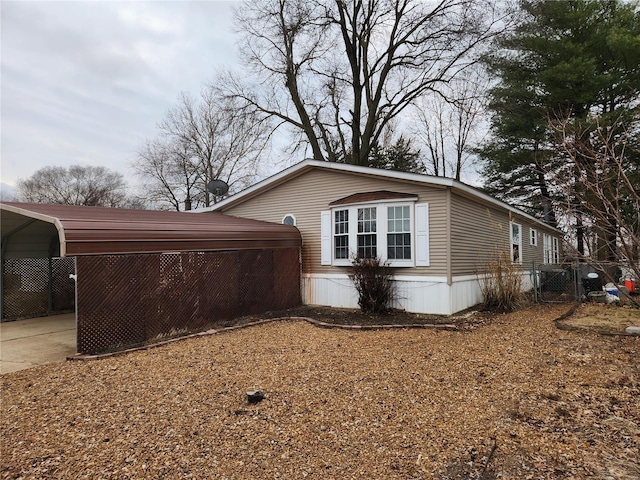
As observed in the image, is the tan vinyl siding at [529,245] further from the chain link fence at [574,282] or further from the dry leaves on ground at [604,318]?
the dry leaves on ground at [604,318]

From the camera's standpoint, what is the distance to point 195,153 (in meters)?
28.3

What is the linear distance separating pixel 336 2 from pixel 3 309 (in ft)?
55.8

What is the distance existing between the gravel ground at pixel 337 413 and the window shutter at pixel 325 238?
418cm

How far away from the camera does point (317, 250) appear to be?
9.70m

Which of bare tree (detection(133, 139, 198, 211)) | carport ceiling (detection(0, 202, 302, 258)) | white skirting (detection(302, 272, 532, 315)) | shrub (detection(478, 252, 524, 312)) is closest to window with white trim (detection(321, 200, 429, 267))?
white skirting (detection(302, 272, 532, 315))

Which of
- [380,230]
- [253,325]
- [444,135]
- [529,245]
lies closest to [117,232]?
[253,325]

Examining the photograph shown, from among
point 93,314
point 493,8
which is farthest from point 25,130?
point 493,8

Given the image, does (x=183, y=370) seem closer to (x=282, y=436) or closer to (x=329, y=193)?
(x=282, y=436)

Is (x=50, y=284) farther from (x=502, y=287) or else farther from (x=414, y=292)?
(x=502, y=287)

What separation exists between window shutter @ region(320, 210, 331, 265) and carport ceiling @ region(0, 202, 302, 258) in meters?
0.70

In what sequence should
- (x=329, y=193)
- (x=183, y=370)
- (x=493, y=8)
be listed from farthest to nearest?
(x=493, y=8) → (x=329, y=193) → (x=183, y=370)

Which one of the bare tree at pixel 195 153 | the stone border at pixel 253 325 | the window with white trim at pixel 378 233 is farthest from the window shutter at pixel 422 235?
the bare tree at pixel 195 153

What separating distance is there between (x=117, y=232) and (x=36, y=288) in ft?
16.2

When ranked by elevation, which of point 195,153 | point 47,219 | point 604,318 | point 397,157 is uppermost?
point 195,153
